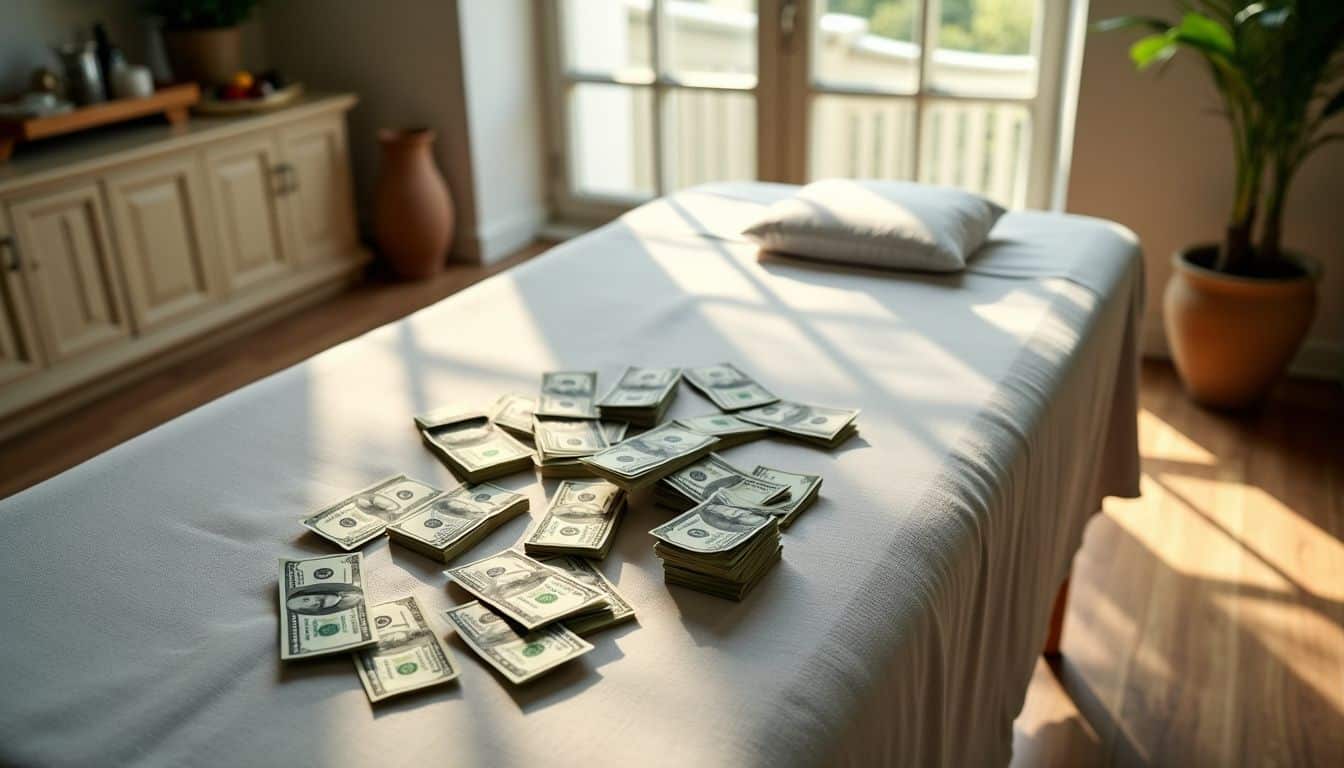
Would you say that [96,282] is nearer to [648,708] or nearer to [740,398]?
[740,398]

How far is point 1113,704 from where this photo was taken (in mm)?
2119

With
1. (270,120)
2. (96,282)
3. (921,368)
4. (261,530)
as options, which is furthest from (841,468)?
(270,120)

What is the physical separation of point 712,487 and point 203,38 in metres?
3.35

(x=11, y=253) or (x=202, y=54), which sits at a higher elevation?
(x=202, y=54)

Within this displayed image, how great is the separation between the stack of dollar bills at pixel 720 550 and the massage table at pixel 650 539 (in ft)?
0.08

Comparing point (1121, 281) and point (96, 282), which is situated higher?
point (1121, 281)

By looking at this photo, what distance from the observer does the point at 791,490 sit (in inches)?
57.5

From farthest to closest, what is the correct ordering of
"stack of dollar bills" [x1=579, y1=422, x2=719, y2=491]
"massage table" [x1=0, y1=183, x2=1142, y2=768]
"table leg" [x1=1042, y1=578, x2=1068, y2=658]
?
"table leg" [x1=1042, y1=578, x2=1068, y2=658], "stack of dollar bills" [x1=579, y1=422, x2=719, y2=491], "massage table" [x1=0, y1=183, x2=1142, y2=768]

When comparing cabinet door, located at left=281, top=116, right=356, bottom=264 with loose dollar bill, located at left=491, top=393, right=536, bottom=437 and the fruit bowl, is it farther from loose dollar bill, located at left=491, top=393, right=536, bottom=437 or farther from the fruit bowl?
loose dollar bill, located at left=491, top=393, right=536, bottom=437

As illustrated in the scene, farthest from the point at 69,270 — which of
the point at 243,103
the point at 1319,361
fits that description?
the point at 1319,361

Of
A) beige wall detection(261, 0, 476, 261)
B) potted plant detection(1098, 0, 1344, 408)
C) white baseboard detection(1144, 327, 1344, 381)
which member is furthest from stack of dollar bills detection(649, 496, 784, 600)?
beige wall detection(261, 0, 476, 261)

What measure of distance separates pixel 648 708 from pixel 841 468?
0.56m

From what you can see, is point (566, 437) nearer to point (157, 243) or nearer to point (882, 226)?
point (882, 226)

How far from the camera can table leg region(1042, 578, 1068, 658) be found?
7.23 feet
